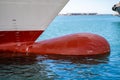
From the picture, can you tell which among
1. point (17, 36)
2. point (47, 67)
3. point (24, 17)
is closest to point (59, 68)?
point (47, 67)

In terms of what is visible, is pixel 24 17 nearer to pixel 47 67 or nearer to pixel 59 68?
pixel 47 67

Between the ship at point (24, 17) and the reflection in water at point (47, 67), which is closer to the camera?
the reflection in water at point (47, 67)

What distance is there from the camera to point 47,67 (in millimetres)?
14812

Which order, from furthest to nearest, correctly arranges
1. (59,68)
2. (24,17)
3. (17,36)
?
(17,36) < (24,17) < (59,68)

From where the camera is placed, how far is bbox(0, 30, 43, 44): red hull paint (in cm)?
1638

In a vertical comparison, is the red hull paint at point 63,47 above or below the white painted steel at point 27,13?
below

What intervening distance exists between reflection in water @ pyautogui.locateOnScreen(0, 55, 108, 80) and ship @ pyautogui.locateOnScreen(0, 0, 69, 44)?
56.8 inches

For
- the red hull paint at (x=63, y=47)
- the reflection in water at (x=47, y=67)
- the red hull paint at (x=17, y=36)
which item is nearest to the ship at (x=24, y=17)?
the red hull paint at (x=17, y=36)

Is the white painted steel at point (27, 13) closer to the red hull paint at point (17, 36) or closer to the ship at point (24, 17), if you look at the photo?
the ship at point (24, 17)

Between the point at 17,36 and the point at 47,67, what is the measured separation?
10.6 feet

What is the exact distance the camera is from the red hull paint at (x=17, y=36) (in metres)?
16.4

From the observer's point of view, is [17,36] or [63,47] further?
[63,47]

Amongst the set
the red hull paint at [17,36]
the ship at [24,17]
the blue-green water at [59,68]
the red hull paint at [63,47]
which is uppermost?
the ship at [24,17]

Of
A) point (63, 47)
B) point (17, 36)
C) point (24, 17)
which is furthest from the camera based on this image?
point (63, 47)
